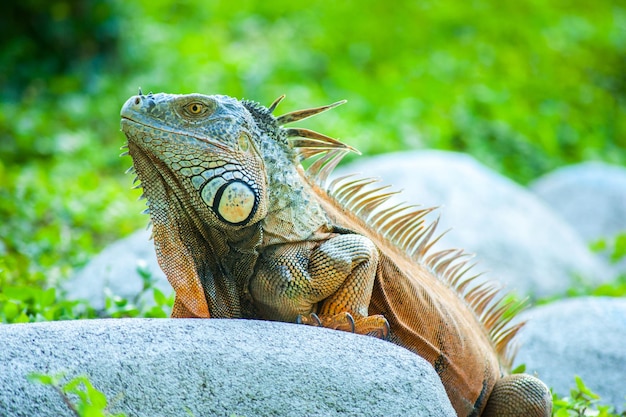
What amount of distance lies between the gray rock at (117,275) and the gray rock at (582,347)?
8.77 ft

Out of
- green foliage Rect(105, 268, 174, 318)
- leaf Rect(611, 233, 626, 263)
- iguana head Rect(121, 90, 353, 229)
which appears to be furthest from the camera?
leaf Rect(611, 233, 626, 263)

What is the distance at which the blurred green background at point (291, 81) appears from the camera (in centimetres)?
843

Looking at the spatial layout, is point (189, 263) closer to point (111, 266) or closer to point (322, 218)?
point (322, 218)

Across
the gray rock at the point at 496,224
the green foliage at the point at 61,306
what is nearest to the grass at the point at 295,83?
the gray rock at the point at 496,224

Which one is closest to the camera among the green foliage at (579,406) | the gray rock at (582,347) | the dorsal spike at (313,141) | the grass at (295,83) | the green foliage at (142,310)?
the dorsal spike at (313,141)

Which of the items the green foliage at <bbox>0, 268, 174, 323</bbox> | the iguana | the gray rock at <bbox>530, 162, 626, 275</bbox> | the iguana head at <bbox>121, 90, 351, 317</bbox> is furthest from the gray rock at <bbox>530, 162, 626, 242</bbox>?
the iguana head at <bbox>121, 90, 351, 317</bbox>

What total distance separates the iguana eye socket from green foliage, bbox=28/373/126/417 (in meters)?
1.27

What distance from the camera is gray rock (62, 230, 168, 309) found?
5445 mm

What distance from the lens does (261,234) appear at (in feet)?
12.1

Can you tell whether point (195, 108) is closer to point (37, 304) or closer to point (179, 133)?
point (179, 133)

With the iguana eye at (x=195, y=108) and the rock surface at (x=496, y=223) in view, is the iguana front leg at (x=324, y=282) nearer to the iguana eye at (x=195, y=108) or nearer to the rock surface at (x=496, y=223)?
the iguana eye at (x=195, y=108)

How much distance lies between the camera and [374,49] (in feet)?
45.4

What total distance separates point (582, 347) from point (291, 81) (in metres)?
7.30

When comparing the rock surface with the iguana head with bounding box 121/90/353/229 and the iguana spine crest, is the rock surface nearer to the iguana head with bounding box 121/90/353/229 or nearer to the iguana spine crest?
the iguana spine crest
